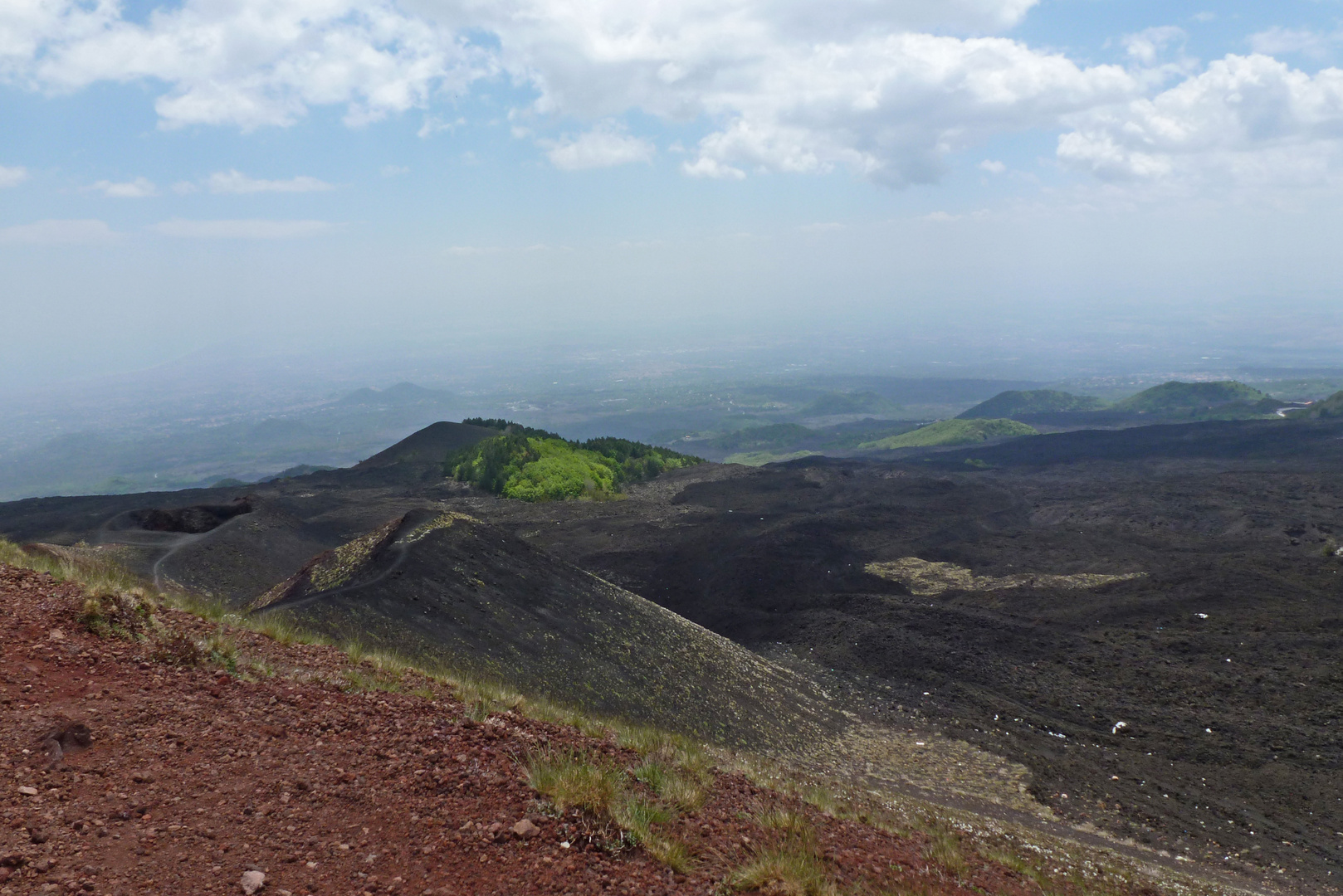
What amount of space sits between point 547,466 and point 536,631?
28.4 m

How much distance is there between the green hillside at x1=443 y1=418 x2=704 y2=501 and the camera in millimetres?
39594

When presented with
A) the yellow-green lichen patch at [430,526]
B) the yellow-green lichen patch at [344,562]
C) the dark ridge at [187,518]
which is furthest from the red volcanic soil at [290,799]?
the dark ridge at [187,518]

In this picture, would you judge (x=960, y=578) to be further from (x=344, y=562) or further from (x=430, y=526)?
(x=344, y=562)

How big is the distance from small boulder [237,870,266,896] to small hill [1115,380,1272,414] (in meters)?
100

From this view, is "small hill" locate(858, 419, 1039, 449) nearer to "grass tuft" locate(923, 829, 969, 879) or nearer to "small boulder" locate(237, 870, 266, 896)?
"grass tuft" locate(923, 829, 969, 879)

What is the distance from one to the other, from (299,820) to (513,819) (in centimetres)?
133

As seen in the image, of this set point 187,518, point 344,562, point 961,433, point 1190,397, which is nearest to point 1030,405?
Result: point 1190,397

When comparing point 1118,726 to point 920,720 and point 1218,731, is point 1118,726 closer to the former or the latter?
point 1218,731

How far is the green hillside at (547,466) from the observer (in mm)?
39594

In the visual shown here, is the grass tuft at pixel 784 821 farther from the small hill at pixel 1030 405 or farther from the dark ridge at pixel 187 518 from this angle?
the small hill at pixel 1030 405

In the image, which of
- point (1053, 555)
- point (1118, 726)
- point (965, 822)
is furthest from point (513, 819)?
point (1053, 555)

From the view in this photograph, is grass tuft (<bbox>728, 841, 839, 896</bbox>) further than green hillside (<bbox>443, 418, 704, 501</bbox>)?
No

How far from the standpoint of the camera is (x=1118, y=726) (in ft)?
46.0

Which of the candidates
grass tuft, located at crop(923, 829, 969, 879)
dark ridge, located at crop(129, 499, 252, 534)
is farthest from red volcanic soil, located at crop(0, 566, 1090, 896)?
dark ridge, located at crop(129, 499, 252, 534)
